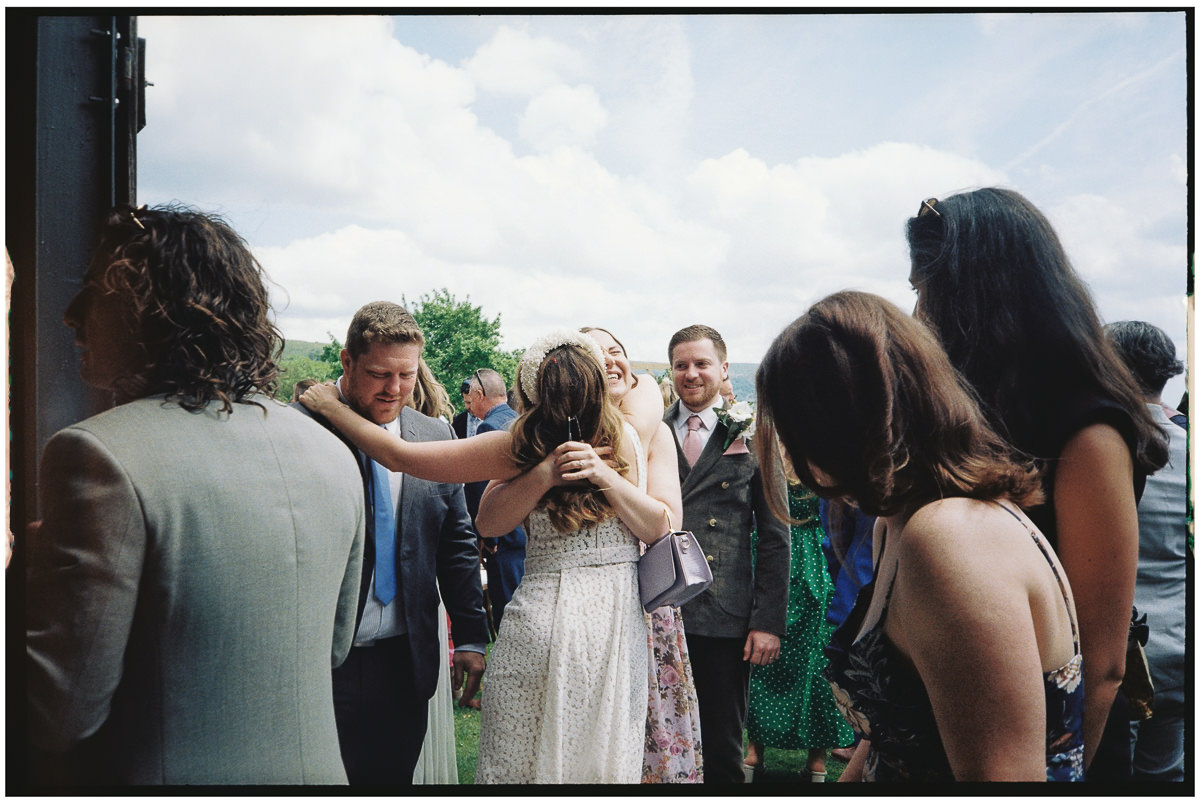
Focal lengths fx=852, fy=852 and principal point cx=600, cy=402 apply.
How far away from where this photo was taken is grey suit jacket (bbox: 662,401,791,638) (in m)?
3.14

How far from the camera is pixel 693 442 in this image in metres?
3.26

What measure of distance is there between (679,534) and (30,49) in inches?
94.3

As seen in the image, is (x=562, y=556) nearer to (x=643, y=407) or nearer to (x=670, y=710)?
(x=643, y=407)

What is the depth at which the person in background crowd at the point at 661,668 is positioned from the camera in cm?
278

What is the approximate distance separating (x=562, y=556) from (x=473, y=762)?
166 centimetres

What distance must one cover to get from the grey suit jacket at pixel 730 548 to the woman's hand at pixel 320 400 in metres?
1.33

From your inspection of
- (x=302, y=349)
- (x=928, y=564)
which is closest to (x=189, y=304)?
(x=302, y=349)

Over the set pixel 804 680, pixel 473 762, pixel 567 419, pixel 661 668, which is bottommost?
pixel 473 762

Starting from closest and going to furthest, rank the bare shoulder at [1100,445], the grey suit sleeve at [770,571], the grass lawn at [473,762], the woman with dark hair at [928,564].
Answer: the woman with dark hair at [928,564], the bare shoulder at [1100,445], the grey suit sleeve at [770,571], the grass lawn at [473,762]

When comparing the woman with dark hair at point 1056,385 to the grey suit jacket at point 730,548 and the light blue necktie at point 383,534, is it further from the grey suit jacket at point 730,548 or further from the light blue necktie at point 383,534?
the light blue necktie at point 383,534

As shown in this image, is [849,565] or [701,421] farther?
[701,421]

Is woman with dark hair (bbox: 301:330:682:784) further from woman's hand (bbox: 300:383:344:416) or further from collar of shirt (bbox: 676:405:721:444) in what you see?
collar of shirt (bbox: 676:405:721:444)

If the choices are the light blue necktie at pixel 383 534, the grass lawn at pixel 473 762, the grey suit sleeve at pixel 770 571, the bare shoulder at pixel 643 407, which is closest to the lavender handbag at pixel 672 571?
the bare shoulder at pixel 643 407

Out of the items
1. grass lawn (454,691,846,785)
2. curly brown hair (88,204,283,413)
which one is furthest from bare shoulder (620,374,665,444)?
grass lawn (454,691,846,785)
